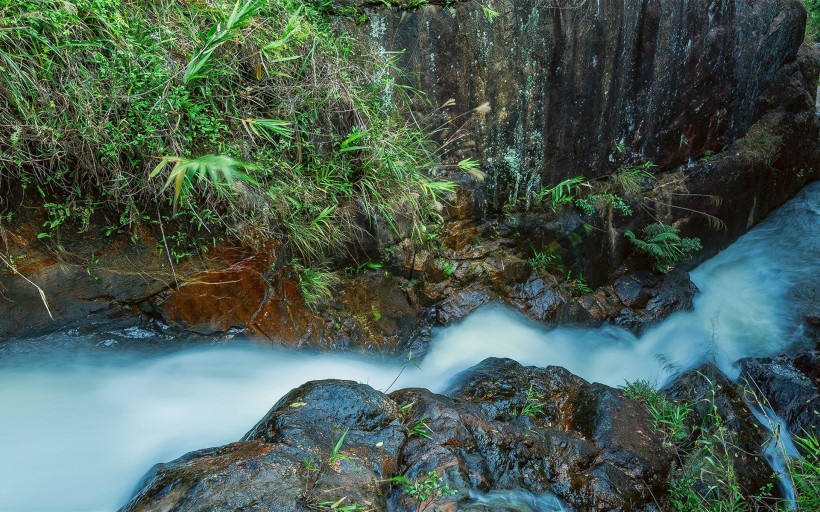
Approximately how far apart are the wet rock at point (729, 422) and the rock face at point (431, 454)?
0.47 metres

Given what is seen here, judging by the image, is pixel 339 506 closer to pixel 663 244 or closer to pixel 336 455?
pixel 336 455

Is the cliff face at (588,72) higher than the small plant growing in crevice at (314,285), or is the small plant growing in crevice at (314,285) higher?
the cliff face at (588,72)

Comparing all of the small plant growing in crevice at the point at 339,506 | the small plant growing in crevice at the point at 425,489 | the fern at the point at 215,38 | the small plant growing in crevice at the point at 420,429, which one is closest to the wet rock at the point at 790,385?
the small plant growing in crevice at the point at 420,429

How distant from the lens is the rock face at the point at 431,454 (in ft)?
8.11

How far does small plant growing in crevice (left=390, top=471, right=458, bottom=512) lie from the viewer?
268 cm

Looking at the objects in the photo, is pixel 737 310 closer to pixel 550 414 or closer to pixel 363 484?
pixel 550 414

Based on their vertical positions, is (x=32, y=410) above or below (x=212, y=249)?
below

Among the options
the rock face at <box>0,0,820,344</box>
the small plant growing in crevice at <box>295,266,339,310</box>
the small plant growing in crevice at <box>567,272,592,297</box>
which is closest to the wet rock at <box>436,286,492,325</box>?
the rock face at <box>0,0,820,344</box>

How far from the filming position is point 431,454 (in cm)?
293

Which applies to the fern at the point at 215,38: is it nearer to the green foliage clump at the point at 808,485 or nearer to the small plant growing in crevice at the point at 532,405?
the small plant growing in crevice at the point at 532,405

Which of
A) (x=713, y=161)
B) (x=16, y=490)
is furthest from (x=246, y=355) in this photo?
(x=713, y=161)

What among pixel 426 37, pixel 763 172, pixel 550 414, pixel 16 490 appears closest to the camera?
pixel 16 490

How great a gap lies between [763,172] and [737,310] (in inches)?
83.2

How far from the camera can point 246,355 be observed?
4.02m
